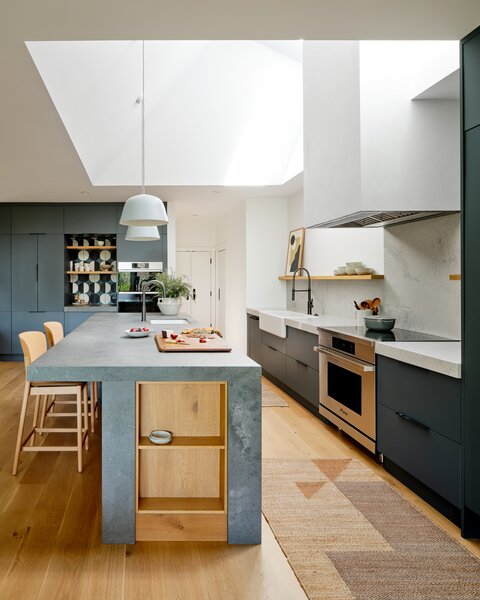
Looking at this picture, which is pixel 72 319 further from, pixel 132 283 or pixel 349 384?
pixel 349 384

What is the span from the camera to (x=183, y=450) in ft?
8.43

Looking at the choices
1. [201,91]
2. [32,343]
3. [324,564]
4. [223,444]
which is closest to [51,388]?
[32,343]

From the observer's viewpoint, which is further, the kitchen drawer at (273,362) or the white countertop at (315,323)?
the kitchen drawer at (273,362)

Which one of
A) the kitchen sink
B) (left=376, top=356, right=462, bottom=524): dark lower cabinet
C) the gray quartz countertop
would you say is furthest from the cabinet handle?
the kitchen sink

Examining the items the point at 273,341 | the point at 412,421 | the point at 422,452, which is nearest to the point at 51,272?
the point at 273,341

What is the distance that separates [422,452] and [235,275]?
19.6ft

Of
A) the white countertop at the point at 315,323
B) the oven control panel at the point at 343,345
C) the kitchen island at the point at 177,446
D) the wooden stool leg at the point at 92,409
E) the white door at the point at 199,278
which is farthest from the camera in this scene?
the white door at the point at 199,278

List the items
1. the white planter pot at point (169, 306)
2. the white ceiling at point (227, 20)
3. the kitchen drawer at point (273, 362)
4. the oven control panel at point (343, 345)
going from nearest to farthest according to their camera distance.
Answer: the white ceiling at point (227, 20), the oven control panel at point (343, 345), the white planter pot at point (169, 306), the kitchen drawer at point (273, 362)

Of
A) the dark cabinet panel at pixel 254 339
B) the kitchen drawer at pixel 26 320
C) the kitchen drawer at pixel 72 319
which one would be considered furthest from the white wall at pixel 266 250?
the kitchen drawer at pixel 26 320

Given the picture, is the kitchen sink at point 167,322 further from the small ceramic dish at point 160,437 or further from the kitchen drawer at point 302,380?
the small ceramic dish at point 160,437

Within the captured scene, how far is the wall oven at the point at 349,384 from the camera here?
3492mm

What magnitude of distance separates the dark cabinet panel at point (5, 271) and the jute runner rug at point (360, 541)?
604cm

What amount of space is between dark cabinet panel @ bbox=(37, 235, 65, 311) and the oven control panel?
519 centimetres

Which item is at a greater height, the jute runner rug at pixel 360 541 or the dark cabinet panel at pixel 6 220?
the dark cabinet panel at pixel 6 220
